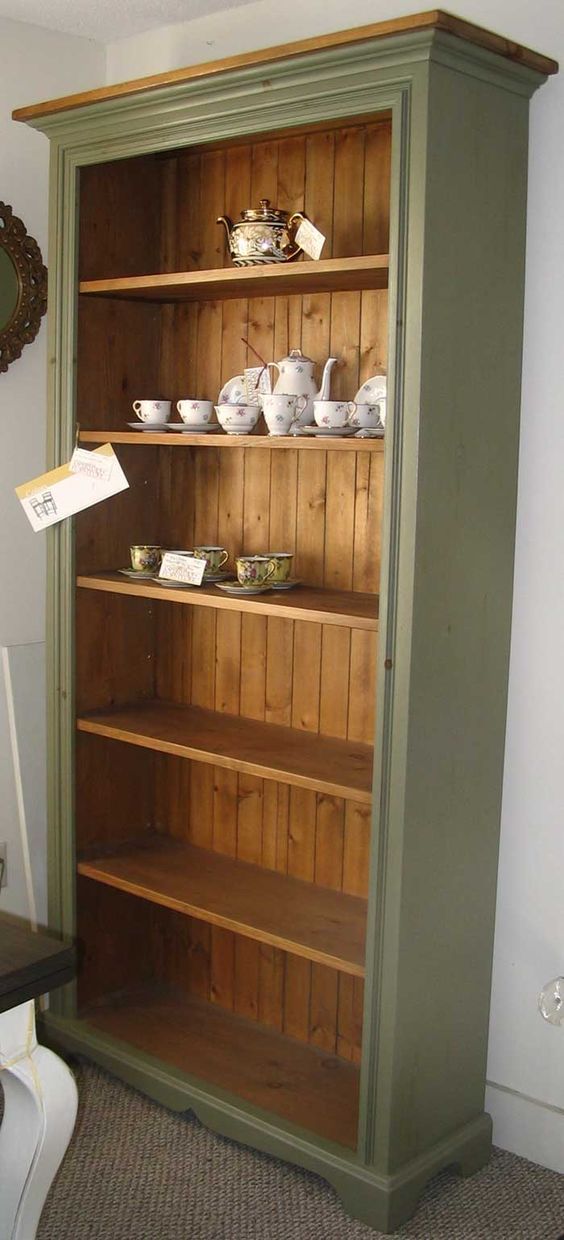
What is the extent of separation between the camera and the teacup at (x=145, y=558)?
9.04 feet

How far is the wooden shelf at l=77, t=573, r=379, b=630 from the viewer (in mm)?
2301

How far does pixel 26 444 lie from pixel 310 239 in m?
0.97

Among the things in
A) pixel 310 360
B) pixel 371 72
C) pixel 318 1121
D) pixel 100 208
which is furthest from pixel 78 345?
pixel 318 1121

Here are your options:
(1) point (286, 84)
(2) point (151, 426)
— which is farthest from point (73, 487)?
(1) point (286, 84)

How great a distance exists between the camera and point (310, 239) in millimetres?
2412

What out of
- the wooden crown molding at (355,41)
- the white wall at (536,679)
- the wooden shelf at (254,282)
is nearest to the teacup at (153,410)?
the wooden shelf at (254,282)

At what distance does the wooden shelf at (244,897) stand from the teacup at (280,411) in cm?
99

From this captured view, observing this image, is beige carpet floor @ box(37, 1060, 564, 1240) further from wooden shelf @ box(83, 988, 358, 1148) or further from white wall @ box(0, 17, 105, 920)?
white wall @ box(0, 17, 105, 920)

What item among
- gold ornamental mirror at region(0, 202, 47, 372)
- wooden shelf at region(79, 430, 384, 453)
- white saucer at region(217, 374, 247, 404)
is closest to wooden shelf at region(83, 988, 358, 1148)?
wooden shelf at region(79, 430, 384, 453)

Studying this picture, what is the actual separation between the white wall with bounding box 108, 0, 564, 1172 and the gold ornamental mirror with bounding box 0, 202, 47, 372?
791 millimetres

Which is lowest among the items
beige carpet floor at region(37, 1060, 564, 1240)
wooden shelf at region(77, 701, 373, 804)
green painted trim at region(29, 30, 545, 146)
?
beige carpet floor at region(37, 1060, 564, 1240)

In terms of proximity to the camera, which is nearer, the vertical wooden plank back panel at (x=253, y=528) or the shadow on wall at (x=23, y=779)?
the vertical wooden plank back panel at (x=253, y=528)

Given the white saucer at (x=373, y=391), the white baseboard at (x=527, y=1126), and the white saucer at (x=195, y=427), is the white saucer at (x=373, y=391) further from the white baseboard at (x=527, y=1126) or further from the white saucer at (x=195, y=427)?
the white baseboard at (x=527, y=1126)

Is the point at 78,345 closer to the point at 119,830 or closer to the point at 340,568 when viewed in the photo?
the point at 340,568
